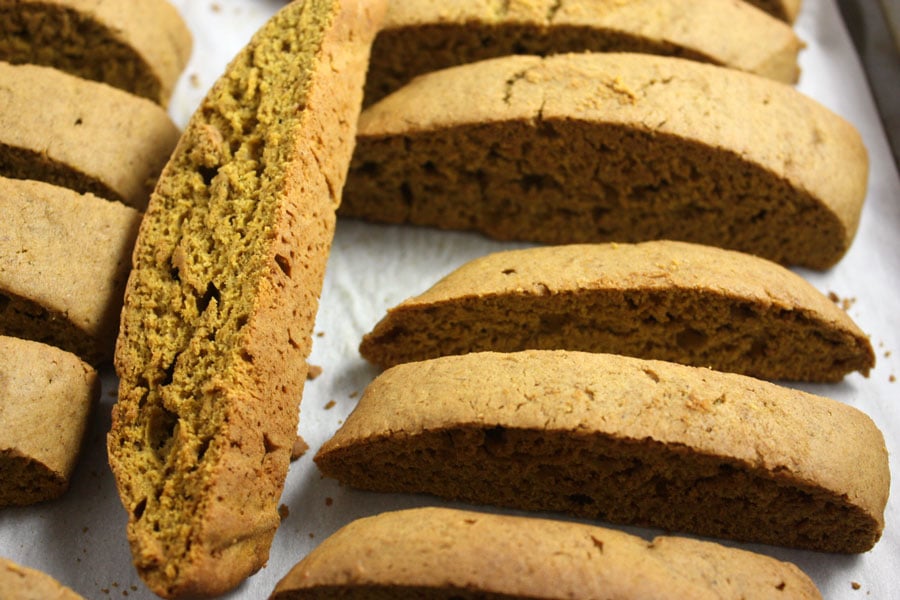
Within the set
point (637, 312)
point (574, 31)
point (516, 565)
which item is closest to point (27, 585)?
point (516, 565)

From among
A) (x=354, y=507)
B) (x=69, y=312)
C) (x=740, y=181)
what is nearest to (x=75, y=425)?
(x=69, y=312)

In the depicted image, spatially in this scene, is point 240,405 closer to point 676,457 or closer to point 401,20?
point 676,457

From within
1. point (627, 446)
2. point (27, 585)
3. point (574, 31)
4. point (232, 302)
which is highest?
point (574, 31)

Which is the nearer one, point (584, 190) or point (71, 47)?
point (584, 190)

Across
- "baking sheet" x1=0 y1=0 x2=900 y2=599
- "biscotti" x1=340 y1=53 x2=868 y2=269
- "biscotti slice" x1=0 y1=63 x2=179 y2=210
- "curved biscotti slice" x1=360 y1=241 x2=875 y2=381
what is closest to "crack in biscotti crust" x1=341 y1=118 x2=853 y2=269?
"biscotti" x1=340 y1=53 x2=868 y2=269

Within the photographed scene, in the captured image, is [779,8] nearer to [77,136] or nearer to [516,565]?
[516,565]

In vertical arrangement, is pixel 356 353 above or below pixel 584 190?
below

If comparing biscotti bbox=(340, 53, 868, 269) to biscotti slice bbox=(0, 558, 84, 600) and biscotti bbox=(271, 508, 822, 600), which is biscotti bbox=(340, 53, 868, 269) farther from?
biscotti slice bbox=(0, 558, 84, 600)

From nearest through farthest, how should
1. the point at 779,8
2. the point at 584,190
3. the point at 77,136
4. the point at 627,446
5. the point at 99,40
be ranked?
the point at 627,446
the point at 77,136
the point at 584,190
the point at 99,40
the point at 779,8
